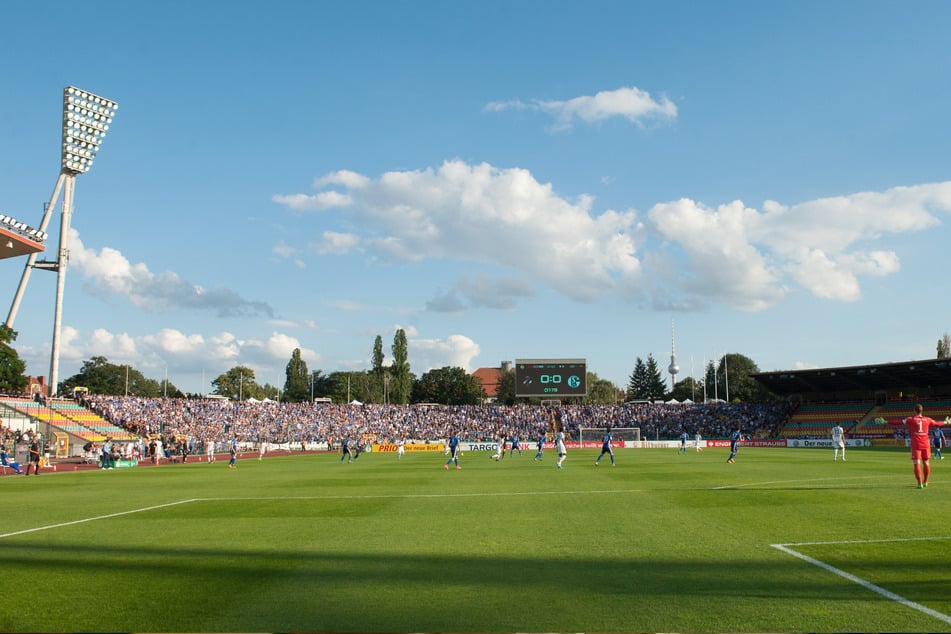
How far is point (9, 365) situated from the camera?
74688 millimetres

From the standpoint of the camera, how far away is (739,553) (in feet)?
32.7

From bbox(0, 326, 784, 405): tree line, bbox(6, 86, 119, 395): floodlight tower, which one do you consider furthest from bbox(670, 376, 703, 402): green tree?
bbox(6, 86, 119, 395): floodlight tower

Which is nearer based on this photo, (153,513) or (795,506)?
(795,506)

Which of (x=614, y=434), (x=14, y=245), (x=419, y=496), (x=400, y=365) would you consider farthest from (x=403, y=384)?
(x=419, y=496)

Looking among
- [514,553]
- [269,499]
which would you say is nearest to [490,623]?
[514,553]

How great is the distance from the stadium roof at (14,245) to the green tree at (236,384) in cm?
10639

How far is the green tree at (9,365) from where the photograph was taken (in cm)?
7175

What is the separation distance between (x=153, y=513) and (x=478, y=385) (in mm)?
122840

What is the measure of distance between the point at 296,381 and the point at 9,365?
79682mm

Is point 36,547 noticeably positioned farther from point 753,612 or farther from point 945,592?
point 945,592

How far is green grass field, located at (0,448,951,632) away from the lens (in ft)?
22.7

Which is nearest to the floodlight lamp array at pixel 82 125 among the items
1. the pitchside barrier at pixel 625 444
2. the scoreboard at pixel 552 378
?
the pitchside barrier at pixel 625 444

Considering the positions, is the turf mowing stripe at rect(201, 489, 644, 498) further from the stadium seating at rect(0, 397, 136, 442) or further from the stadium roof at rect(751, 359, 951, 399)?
the stadium roof at rect(751, 359, 951, 399)

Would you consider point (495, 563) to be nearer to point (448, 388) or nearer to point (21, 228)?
point (21, 228)
